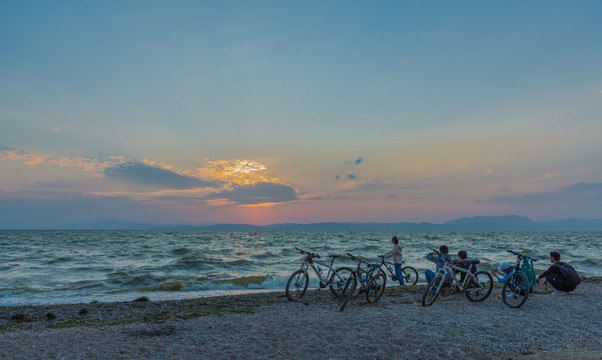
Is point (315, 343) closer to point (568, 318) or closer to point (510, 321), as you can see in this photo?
point (510, 321)

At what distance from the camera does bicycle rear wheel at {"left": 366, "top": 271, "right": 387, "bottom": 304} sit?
11854 mm

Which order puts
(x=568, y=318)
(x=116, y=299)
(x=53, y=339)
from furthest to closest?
(x=116, y=299)
(x=568, y=318)
(x=53, y=339)

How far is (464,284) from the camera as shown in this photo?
39.0 ft

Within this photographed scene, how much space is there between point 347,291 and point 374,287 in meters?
1.51

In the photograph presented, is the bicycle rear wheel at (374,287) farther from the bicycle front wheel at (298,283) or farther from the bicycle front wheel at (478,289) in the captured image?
the bicycle front wheel at (478,289)

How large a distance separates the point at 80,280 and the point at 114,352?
17437mm

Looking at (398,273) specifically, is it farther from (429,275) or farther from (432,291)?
(432,291)

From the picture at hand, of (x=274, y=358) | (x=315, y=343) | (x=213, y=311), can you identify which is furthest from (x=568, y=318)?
(x=213, y=311)

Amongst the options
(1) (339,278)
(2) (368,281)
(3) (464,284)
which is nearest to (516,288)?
(3) (464,284)

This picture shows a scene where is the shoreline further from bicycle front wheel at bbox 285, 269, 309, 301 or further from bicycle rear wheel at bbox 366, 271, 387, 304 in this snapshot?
bicycle rear wheel at bbox 366, 271, 387, 304

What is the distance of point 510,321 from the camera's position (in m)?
9.27

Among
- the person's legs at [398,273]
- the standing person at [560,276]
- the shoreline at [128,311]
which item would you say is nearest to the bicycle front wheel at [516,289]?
the standing person at [560,276]

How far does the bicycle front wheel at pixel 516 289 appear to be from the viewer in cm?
1094

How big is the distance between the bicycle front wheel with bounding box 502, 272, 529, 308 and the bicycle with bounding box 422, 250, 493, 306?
561 millimetres
